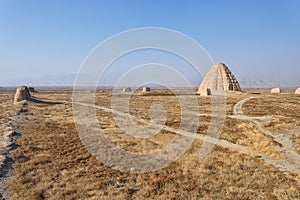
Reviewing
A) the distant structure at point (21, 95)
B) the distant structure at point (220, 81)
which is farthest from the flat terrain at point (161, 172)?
the distant structure at point (220, 81)

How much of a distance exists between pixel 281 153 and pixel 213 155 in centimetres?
423

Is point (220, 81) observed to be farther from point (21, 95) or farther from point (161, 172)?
point (161, 172)

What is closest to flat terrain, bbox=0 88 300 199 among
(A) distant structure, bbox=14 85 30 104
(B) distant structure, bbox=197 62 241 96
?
(A) distant structure, bbox=14 85 30 104

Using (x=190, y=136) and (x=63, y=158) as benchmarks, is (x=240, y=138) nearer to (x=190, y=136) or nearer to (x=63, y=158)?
(x=190, y=136)

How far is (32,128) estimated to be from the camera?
22.5m

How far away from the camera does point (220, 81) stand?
262ft

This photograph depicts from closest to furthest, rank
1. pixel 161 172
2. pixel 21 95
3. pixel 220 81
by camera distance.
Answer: pixel 161 172 < pixel 21 95 < pixel 220 81

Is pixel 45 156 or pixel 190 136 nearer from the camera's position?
pixel 45 156

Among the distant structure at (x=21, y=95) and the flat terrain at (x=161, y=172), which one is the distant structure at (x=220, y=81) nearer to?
the distant structure at (x=21, y=95)

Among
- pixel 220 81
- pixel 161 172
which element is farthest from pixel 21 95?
pixel 220 81

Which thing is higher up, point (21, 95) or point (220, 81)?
point (220, 81)

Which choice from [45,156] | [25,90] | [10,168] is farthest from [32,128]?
A: [25,90]

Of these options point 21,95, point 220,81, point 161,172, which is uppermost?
point 220,81

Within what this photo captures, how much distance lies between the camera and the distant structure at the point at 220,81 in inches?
3086
